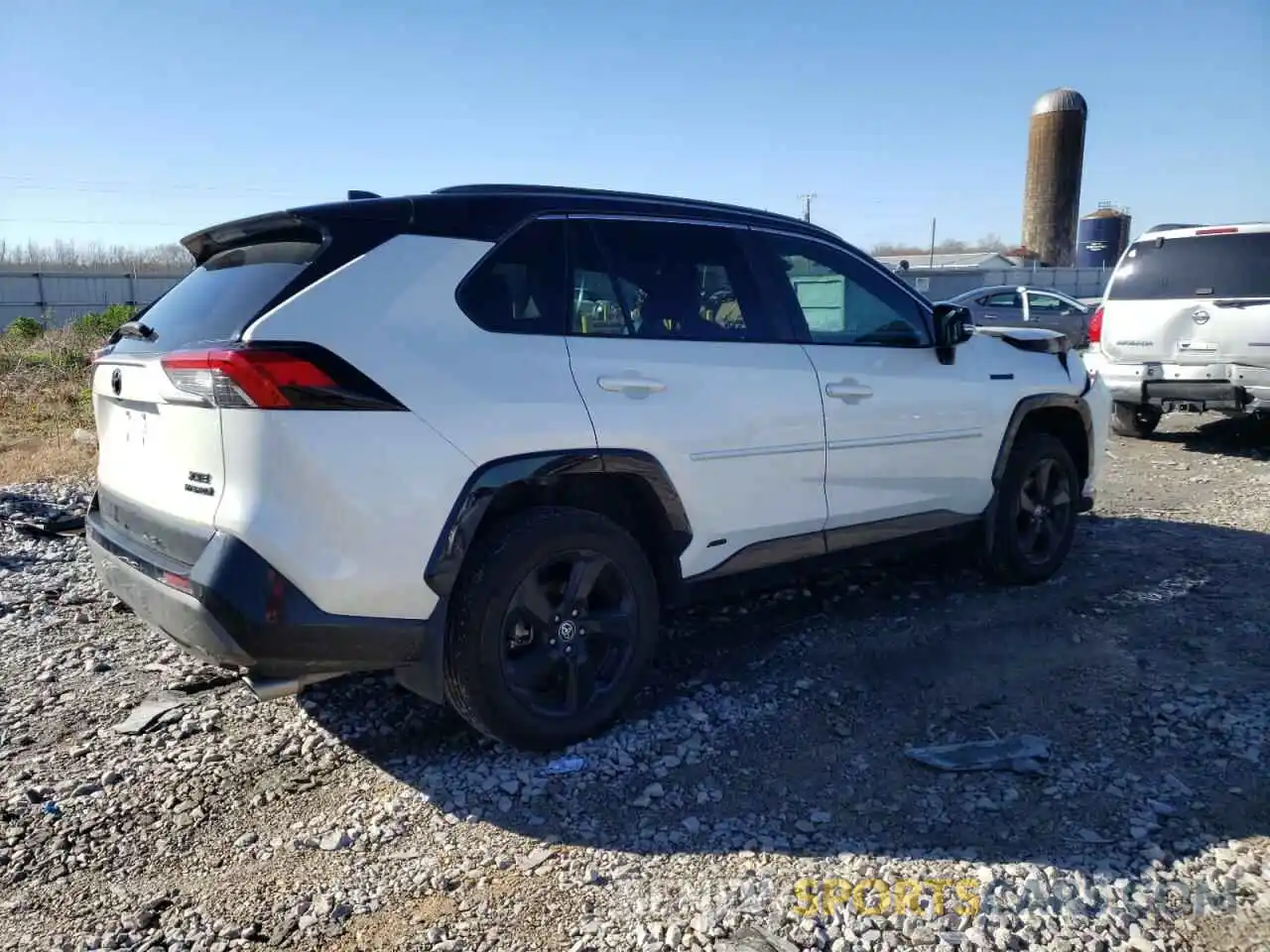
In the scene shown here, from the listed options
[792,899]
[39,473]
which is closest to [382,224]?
[792,899]

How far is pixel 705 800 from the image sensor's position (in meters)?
3.30

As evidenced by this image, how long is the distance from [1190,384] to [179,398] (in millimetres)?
8946

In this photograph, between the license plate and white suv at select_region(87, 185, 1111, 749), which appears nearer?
white suv at select_region(87, 185, 1111, 749)

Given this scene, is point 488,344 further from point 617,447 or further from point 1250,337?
point 1250,337

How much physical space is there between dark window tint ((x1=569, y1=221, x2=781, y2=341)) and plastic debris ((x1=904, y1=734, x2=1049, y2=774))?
1.74 m

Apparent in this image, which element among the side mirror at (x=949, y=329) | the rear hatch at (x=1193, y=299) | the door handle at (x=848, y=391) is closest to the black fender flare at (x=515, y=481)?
the door handle at (x=848, y=391)

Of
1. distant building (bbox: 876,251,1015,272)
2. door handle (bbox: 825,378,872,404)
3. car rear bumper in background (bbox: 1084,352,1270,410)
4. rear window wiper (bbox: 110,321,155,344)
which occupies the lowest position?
car rear bumper in background (bbox: 1084,352,1270,410)

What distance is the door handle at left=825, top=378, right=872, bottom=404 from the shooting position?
14.0 feet

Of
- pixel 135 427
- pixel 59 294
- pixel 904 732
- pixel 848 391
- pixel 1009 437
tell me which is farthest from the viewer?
pixel 59 294

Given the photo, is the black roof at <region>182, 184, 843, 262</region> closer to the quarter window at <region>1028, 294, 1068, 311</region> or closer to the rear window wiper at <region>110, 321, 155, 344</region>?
the rear window wiper at <region>110, 321, 155, 344</region>

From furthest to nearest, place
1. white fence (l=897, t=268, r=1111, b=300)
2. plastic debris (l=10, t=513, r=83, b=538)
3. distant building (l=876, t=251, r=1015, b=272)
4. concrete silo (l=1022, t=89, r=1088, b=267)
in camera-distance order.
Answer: distant building (l=876, t=251, r=1015, b=272) → concrete silo (l=1022, t=89, r=1088, b=267) → white fence (l=897, t=268, r=1111, b=300) → plastic debris (l=10, t=513, r=83, b=538)

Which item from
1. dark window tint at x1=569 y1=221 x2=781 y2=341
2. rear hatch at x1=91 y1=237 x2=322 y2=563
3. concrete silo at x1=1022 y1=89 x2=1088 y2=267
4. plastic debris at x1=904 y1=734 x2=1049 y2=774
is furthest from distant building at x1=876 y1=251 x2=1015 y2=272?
rear hatch at x1=91 y1=237 x2=322 y2=563

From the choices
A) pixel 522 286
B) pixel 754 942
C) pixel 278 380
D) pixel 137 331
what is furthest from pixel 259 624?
pixel 754 942

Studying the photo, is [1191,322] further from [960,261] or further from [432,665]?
[960,261]
